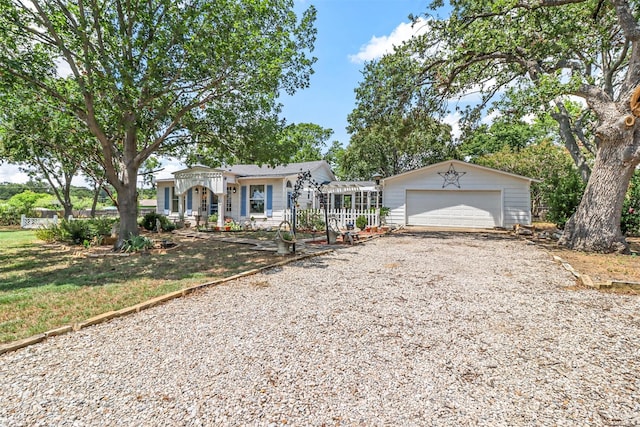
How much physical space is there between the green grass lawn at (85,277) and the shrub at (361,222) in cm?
710

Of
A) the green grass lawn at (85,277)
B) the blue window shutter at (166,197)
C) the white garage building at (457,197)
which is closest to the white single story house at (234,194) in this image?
the blue window shutter at (166,197)

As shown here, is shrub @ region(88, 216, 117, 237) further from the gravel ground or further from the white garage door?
the white garage door

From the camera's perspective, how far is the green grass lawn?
383 cm

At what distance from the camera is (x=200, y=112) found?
412 inches

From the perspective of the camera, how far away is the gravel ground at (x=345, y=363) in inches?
81.6

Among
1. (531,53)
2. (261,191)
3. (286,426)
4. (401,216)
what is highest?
(531,53)

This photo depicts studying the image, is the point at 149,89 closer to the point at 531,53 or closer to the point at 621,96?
the point at 531,53

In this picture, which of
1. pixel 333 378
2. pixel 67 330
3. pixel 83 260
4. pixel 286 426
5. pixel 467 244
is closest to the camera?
pixel 286 426

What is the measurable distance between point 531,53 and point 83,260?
44.8ft

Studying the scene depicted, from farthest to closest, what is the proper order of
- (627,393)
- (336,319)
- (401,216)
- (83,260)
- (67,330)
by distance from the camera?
(401,216) < (83,260) < (336,319) < (67,330) < (627,393)

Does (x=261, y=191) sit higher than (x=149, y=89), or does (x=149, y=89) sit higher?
(x=149, y=89)

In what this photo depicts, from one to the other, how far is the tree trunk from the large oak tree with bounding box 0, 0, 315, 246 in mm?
8660

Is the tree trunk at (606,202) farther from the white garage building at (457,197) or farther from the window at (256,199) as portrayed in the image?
the window at (256,199)

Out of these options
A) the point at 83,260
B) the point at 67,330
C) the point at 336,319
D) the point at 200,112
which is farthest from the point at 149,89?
the point at 336,319
